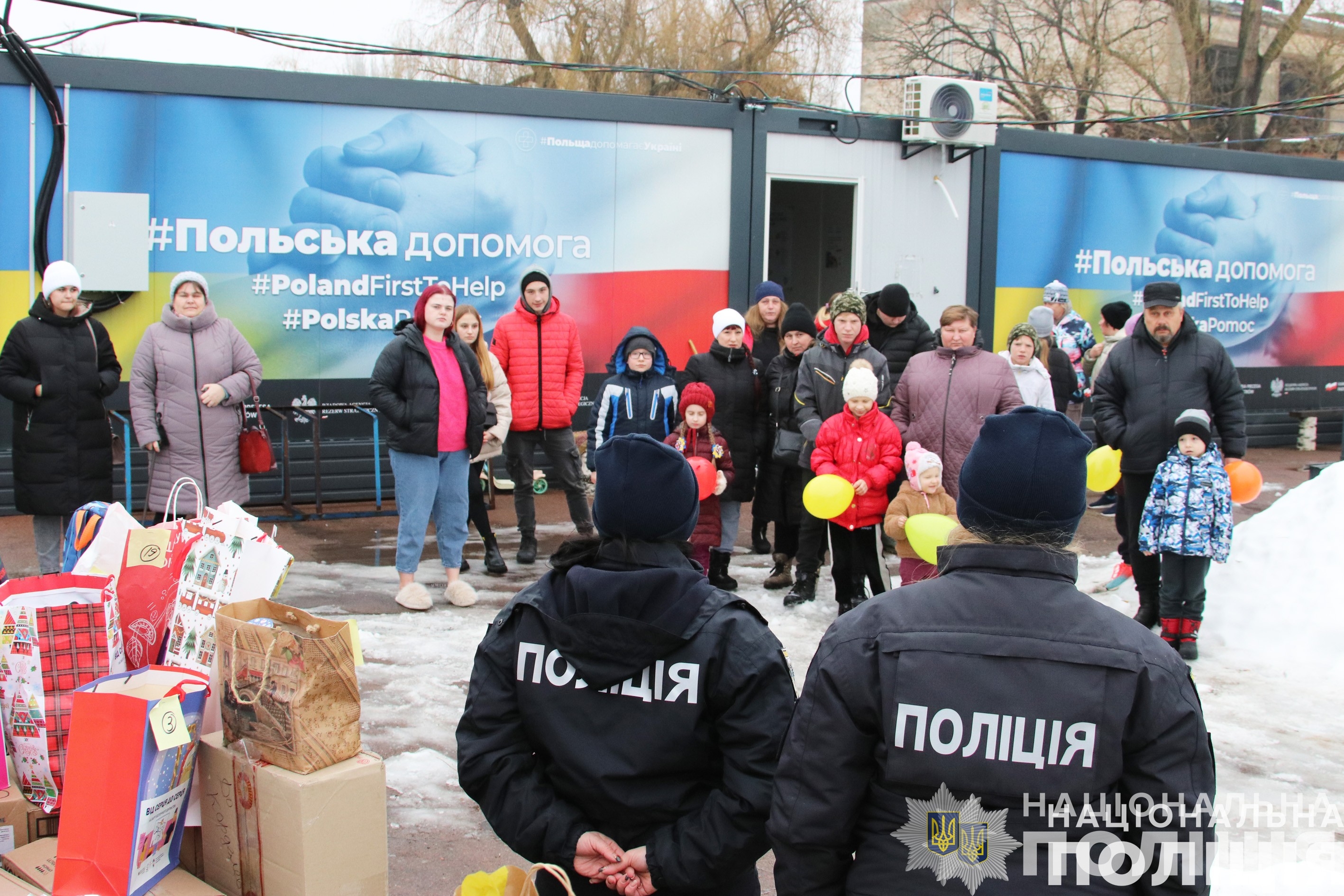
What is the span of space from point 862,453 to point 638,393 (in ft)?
4.82

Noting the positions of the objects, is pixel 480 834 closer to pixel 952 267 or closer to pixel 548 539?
pixel 548 539

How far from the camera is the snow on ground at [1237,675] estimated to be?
159 inches

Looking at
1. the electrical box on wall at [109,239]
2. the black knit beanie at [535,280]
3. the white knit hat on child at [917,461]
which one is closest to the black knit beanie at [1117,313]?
the white knit hat on child at [917,461]

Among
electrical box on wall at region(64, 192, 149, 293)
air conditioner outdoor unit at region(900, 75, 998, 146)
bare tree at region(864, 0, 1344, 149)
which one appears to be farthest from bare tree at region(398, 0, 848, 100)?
electrical box on wall at region(64, 192, 149, 293)

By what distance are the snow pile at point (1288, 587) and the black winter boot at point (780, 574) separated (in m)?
2.44

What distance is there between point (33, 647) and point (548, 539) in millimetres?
6211

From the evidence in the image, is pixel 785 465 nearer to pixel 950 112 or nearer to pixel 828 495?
pixel 828 495

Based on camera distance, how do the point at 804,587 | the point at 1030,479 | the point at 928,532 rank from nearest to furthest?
the point at 1030,479, the point at 928,532, the point at 804,587

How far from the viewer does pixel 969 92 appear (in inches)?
428

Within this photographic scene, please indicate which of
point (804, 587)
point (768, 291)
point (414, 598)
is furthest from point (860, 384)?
point (414, 598)

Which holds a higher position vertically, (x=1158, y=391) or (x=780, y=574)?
(x=1158, y=391)

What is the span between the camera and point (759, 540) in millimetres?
8633

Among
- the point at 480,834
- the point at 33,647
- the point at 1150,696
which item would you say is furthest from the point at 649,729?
the point at 480,834

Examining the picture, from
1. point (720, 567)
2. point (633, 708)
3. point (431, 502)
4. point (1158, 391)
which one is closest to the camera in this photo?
point (633, 708)
